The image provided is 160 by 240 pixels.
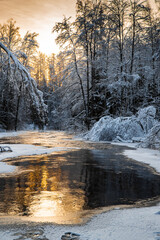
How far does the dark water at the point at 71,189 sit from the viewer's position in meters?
3.39

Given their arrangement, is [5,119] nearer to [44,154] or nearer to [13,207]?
[44,154]

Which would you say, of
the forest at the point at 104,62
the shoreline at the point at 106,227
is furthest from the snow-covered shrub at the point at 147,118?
the shoreline at the point at 106,227

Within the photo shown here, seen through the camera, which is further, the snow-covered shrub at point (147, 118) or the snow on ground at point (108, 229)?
the snow-covered shrub at point (147, 118)

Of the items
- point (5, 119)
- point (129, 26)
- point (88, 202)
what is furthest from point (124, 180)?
point (5, 119)

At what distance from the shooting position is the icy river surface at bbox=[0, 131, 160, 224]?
3313 mm

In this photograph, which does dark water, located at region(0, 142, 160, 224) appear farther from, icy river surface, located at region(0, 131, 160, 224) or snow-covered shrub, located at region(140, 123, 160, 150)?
snow-covered shrub, located at region(140, 123, 160, 150)

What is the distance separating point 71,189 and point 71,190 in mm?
66

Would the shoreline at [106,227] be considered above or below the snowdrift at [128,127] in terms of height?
below

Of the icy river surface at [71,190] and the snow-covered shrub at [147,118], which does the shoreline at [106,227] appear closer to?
the icy river surface at [71,190]

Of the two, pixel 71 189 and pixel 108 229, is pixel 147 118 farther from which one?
pixel 108 229

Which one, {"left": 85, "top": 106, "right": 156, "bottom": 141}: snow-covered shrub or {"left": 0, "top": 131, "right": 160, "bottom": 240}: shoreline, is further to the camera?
{"left": 85, "top": 106, "right": 156, "bottom": 141}: snow-covered shrub

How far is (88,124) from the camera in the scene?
19781mm

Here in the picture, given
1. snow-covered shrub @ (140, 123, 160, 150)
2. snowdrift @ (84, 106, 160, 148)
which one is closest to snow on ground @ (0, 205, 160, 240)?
snow-covered shrub @ (140, 123, 160, 150)

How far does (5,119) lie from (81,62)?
43.5 feet
